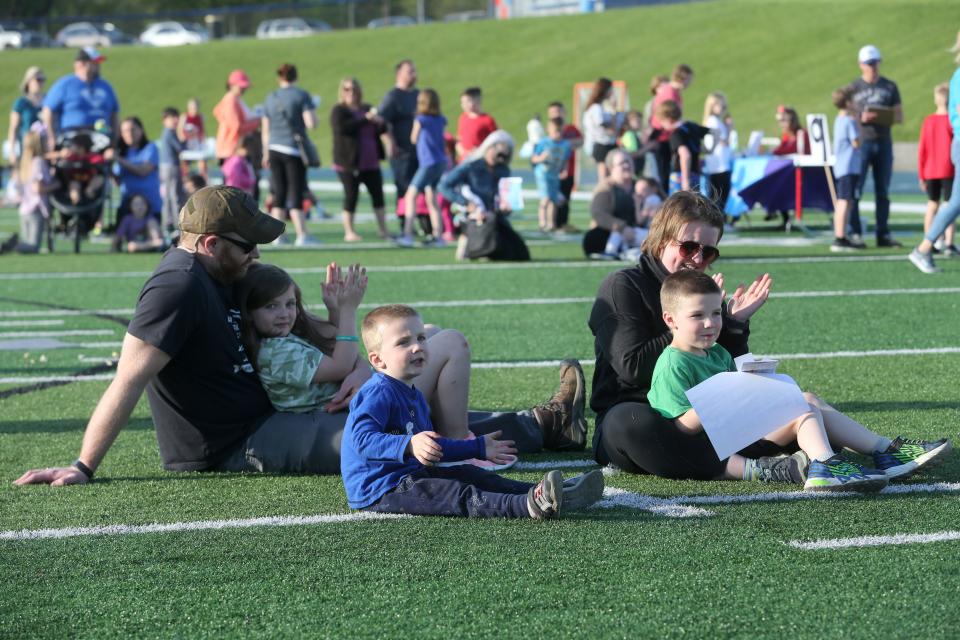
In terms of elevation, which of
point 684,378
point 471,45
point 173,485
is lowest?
point 173,485

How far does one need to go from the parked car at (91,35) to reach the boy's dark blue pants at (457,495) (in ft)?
236

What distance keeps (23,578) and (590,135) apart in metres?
17.0

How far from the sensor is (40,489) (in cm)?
541

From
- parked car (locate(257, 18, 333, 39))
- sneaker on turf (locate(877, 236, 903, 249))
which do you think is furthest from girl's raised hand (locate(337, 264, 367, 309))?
parked car (locate(257, 18, 333, 39))

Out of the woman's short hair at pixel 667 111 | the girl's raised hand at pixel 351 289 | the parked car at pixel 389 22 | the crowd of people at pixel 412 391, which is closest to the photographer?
the crowd of people at pixel 412 391

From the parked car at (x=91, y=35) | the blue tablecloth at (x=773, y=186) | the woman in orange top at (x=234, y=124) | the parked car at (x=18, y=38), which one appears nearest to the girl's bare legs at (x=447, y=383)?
the blue tablecloth at (x=773, y=186)

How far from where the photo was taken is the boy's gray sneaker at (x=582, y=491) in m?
4.72

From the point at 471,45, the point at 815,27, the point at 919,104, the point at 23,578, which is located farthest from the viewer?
the point at 471,45

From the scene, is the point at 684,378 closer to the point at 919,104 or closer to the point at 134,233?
the point at 134,233

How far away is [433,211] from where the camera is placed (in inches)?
690

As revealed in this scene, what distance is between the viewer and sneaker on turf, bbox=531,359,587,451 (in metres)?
6.07

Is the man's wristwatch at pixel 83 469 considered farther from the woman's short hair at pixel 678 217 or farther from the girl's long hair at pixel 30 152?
the girl's long hair at pixel 30 152

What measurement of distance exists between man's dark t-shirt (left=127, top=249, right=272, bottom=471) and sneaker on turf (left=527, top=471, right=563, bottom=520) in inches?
58.6

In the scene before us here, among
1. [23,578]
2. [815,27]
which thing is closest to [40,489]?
[23,578]
